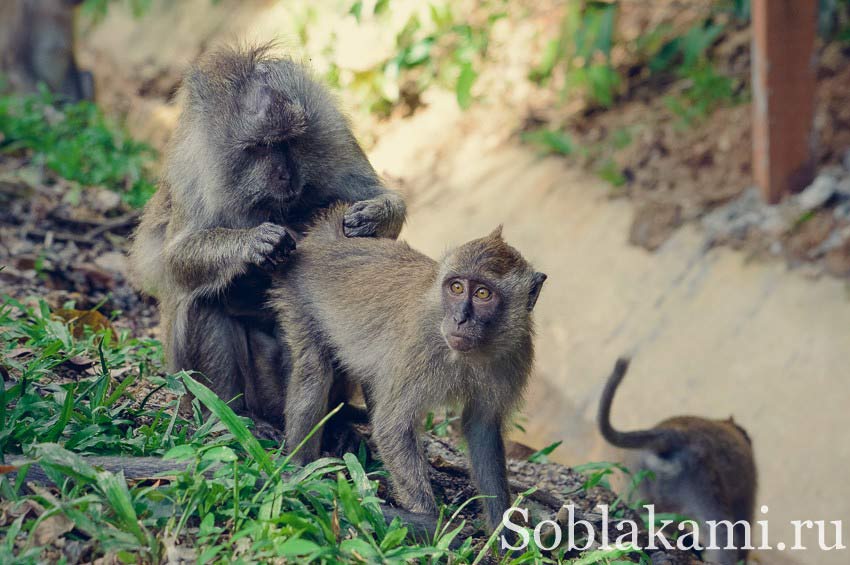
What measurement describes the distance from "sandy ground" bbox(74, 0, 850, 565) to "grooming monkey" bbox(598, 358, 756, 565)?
2.39 ft

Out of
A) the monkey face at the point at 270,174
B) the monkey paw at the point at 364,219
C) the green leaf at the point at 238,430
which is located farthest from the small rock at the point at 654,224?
the green leaf at the point at 238,430

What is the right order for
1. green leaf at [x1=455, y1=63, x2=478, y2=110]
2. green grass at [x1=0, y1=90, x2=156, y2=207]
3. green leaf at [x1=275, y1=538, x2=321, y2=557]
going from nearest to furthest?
green leaf at [x1=275, y1=538, x2=321, y2=557], green grass at [x1=0, y1=90, x2=156, y2=207], green leaf at [x1=455, y1=63, x2=478, y2=110]

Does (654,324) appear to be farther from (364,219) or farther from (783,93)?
(364,219)

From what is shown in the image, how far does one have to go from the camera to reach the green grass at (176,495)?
325 cm

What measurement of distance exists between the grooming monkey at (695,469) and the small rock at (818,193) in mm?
2694

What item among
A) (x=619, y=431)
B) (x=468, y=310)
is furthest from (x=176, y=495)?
(x=619, y=431)

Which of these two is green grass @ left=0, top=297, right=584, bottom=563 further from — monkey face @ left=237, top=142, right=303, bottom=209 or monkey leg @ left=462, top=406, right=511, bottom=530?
monkey face @ left=237, top=142, right=303, bottom=209

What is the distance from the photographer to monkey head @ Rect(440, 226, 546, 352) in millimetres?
4039

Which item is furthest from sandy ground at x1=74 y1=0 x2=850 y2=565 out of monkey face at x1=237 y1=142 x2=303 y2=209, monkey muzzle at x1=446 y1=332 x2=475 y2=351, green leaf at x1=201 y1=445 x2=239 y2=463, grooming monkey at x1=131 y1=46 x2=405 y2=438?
green leaf at x1=201 y1=445 x2=239 y2=463

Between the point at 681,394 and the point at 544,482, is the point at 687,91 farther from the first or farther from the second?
the point at 544,482

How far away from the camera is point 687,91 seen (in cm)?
994

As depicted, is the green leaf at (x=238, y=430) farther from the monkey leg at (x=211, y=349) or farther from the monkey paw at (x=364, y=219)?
the monkey paw at (x=364, y=219)

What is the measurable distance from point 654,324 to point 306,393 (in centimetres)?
461

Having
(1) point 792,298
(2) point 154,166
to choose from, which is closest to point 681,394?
(1) point 792,298
